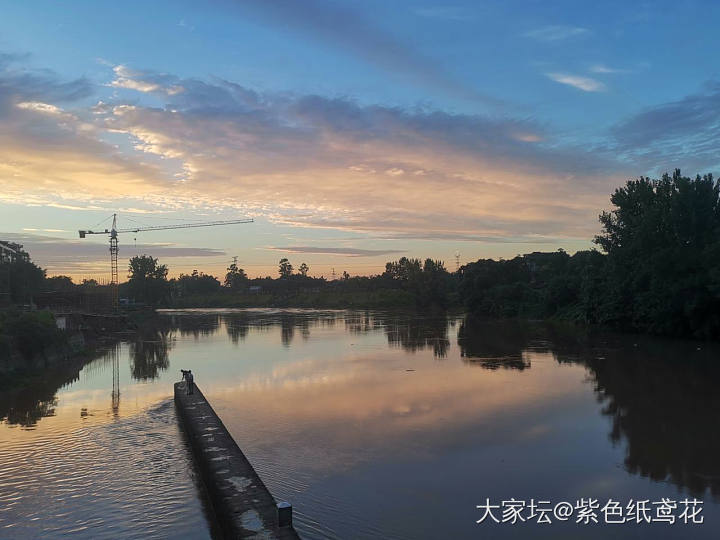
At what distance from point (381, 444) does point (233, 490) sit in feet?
13.7

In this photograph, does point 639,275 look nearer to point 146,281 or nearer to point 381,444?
point 381,444

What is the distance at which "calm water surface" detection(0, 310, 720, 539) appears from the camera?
26.7ft

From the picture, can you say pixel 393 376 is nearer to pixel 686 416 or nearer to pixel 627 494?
pixel 686 416

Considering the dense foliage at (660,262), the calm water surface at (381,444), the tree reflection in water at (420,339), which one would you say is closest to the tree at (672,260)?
the dense foliage at (660,262)

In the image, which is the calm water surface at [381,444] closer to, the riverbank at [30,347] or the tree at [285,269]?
the riverbank at [30,347]

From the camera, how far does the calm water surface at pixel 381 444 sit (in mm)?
8125

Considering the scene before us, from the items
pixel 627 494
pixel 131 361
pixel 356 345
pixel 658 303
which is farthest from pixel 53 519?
pixel 658 303

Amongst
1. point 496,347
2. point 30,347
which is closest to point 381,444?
point 30,347

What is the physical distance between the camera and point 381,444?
453 inches

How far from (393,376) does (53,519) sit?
1340 centimetres

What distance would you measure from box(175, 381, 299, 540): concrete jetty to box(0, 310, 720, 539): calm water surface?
0.46 m

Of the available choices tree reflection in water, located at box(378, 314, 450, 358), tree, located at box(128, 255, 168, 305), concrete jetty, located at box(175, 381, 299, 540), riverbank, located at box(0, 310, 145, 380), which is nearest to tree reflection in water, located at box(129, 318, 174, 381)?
riverbank, located at box(0, 310, 145, 380)

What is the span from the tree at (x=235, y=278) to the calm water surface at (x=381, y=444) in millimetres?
115708

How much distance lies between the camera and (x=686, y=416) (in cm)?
1363
